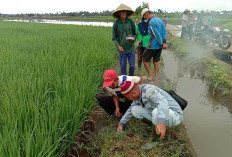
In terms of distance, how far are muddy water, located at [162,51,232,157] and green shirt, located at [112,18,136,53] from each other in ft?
3.86

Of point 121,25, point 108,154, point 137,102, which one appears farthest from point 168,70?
point 108,154

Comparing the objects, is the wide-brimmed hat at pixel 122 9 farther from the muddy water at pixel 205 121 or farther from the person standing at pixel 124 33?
the muddy water at pixel 205 121

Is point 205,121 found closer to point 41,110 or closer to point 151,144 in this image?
point 151,144

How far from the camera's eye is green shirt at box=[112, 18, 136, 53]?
2865 mm

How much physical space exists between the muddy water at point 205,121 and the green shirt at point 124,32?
1.18 meters


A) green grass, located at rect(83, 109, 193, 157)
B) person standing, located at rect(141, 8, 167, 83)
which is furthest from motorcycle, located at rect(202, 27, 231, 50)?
green grass, located at rect(83, 109, 193, 157)

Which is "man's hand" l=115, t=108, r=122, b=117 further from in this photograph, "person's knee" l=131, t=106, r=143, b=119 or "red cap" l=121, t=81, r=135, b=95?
"red cap" l=121, t=81, r=135, b=95

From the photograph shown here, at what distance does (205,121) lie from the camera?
90.5 inches

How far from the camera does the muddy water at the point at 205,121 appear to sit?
6.09 feet

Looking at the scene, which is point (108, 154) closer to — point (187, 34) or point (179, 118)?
point (179, 118)

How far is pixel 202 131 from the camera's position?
211 centimetres

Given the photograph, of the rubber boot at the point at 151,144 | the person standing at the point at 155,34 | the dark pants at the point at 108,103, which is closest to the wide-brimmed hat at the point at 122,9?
the person standing at the point at 155,34

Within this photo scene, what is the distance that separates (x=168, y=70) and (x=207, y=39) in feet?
9.54

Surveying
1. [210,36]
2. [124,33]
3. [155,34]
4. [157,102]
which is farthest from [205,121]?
[210,36]
